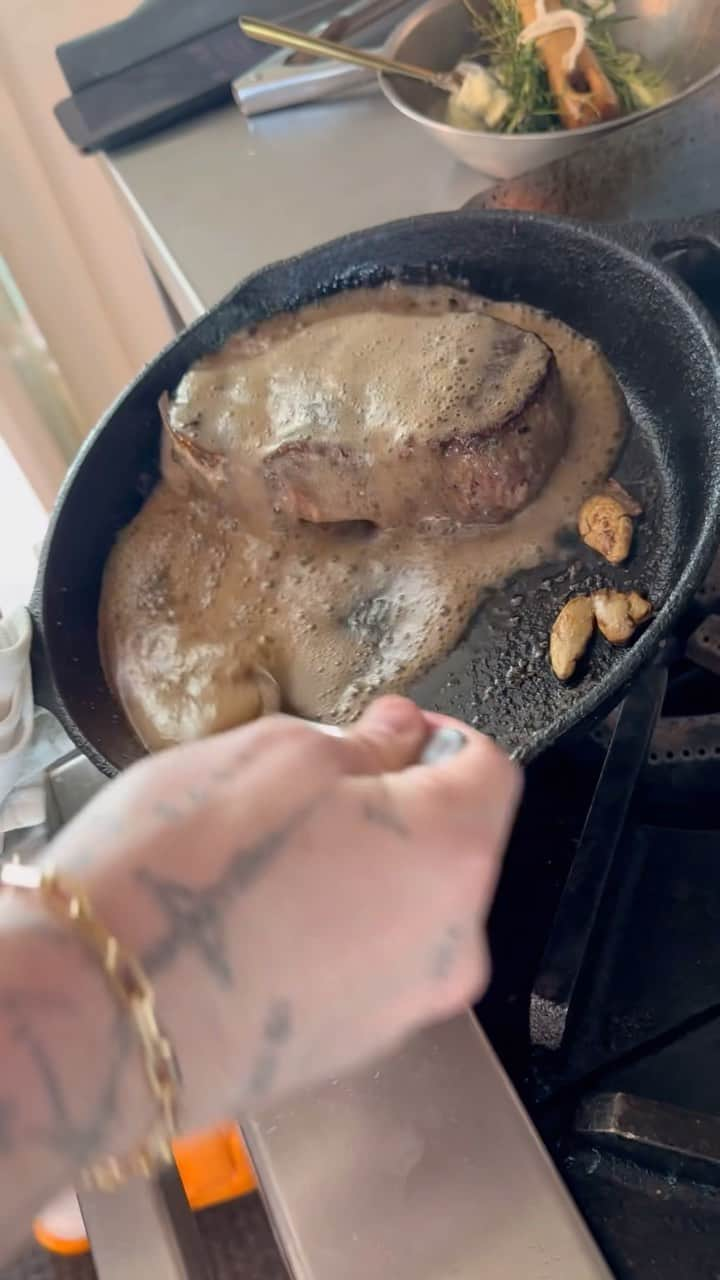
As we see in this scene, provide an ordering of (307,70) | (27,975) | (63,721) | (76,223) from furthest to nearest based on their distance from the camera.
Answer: (76,223), (307,70), (63,721), (27,975)

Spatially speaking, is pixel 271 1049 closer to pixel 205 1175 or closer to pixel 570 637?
pixel 205 1175

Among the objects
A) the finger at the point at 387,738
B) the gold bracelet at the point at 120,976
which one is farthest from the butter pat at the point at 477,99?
the gold bracelet at the point at 120,976

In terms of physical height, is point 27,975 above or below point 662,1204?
above

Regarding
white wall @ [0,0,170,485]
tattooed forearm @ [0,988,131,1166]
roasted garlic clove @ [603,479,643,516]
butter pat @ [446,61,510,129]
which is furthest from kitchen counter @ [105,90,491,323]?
tattooed forearm @ [0,988,131,1166]

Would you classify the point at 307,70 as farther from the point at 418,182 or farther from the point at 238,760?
the point at 238,760

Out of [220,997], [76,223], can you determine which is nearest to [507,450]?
[220,997]

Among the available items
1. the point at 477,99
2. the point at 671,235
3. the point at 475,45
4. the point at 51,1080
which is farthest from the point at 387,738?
the point at 475,45

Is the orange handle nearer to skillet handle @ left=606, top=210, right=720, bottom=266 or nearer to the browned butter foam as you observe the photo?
the browned butter foam

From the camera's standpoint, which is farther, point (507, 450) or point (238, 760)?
point (507, 450)
